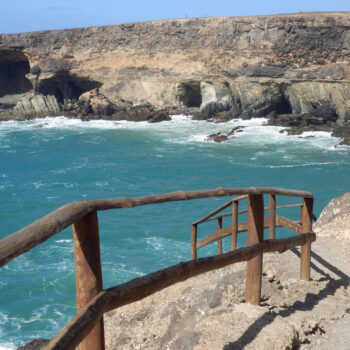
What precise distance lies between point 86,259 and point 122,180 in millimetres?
23303

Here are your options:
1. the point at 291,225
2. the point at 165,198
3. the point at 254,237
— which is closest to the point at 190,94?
the point at 291,225

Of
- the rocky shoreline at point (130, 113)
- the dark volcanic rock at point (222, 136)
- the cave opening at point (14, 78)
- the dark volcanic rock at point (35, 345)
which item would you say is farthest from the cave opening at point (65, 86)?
the dark volcanic rock at point (35, 345)

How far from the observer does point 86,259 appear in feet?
8.00

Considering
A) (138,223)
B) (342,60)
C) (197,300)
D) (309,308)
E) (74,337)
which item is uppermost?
(342,60)

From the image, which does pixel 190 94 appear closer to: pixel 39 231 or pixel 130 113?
pixel 130 113

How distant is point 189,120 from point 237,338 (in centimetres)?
4104

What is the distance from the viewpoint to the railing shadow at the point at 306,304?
357 centimetres

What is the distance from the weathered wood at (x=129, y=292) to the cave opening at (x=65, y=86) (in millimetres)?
46902

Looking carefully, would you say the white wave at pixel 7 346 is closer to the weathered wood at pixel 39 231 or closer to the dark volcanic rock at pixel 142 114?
the weathered wood at pixel 39 231

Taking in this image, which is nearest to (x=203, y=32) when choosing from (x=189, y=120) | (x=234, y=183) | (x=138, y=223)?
(x=189, y=120)

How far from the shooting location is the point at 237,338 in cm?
358

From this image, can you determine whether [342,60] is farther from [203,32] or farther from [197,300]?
[197,300]

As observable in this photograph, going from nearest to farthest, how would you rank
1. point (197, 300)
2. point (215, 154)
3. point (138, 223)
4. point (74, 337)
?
point (74, 337) < point (197, 300) < point (138, 223) < point (215, 154)

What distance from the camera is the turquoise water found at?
1291cm
